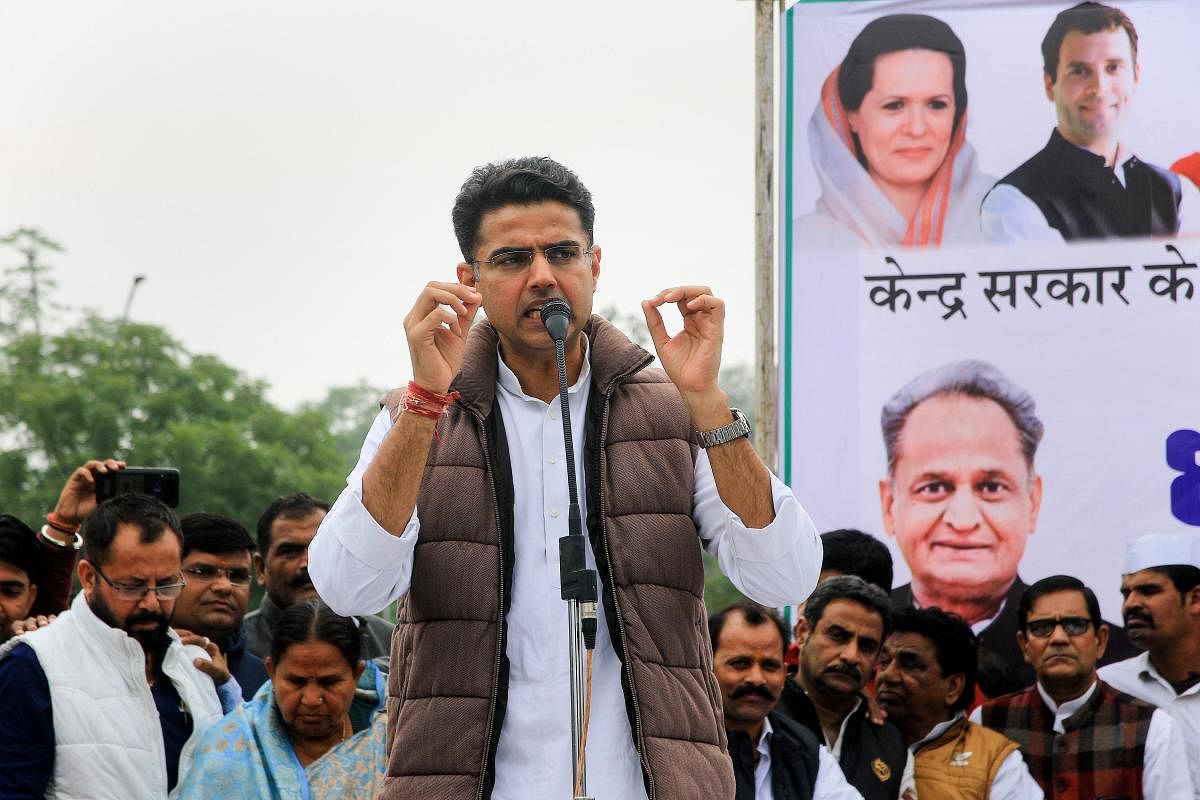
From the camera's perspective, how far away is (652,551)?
3330 millimetres

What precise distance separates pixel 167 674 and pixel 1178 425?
4.20 metres

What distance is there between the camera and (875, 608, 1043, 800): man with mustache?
5727 millimetres

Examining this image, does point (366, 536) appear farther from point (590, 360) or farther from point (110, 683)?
point (110, 683)

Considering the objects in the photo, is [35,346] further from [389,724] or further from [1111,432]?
[389,724]

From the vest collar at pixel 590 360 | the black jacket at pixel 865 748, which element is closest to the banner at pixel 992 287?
the black jacket at pixel 865 748

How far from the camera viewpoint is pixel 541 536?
341 centimetres

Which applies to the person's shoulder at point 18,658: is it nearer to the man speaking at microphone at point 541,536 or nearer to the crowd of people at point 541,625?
the crowd of people at point 541,625

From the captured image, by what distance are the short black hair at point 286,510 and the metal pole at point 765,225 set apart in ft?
6.69

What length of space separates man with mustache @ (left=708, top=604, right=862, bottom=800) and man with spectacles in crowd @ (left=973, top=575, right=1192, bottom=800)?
3.21 ft

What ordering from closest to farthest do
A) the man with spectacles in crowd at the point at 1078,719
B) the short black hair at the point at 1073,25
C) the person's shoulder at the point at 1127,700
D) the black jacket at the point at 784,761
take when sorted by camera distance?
the black jacket at the point at 784,761 → the man with spectacles in crowd at the point at 1078,719 → the person's shoulder at the point at 1127,700 → the short black hair at the point at 1073,25

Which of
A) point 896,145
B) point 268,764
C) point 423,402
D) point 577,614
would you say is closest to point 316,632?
point 268,764

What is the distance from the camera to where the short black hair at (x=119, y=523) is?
190 inches

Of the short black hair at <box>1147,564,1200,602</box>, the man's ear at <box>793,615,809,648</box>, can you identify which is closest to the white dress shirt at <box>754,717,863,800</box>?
the man's ear at <box>793,615,809,648</box>

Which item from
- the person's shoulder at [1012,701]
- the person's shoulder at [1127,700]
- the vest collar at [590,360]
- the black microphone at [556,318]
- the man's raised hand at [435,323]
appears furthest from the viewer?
the person's shoulder at [1012,701]
